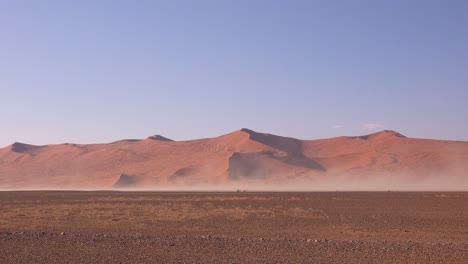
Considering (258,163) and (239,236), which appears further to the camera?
(258,163)

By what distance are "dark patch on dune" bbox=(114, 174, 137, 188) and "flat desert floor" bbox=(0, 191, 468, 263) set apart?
75.7 metres

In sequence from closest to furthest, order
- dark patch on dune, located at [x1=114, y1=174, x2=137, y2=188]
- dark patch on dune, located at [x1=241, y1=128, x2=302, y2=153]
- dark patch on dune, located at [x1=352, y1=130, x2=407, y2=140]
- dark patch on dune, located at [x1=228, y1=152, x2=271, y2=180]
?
1. dark patch on dune, located at [x1=114, y1=174, x2=137, y2=188]
2. dark patch on dune, located at [x1=228, y1=152, x2=271, y2=180]
3. dark patch on dune, located at [x1=241, y1=128, x2=302, y2=153]
4. dark patch on dune, located at [x1=352, y1=130, x2=407, y2=140]

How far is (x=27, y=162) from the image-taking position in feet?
493

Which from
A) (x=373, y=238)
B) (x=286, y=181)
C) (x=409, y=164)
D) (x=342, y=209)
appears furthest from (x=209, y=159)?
(x=373, y=238)

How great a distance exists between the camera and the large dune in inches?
4250

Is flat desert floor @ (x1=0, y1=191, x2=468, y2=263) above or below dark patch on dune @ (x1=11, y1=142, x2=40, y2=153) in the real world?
below

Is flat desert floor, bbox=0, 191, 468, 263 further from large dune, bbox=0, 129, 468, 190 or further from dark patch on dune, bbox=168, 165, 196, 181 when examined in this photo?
dark patch on dune, bbox=168, 165, 196, 181

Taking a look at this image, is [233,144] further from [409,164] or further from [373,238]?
→ [373,238]

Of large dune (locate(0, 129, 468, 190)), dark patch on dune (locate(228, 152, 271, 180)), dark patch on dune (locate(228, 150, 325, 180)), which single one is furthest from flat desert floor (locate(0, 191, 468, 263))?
dark patch on dune (locate(228, 150, 325, 180))

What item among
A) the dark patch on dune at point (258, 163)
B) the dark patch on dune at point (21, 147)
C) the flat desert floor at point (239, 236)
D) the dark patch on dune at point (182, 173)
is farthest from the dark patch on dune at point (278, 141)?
the flat desert floor at point (239, 236)

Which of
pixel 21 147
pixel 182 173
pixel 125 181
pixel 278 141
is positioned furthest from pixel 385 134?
pixel 21 147

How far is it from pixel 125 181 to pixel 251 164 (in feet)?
83.0

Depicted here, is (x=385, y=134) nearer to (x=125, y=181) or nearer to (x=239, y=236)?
(x=125, y=181)

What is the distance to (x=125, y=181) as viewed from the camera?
380 ft
